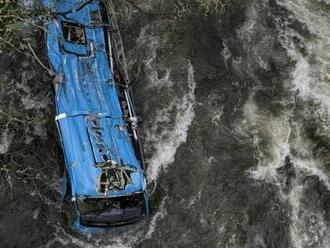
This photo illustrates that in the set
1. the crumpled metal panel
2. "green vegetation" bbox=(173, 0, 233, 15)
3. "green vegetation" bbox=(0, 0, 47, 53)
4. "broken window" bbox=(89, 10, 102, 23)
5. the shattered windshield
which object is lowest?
the shattered windshield

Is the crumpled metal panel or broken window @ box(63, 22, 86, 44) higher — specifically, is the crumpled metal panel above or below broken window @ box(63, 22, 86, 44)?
below

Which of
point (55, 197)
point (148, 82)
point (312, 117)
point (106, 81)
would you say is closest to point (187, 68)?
point (148, 82)

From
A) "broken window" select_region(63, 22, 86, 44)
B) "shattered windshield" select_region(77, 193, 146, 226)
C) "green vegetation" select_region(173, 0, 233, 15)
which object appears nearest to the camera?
"shattered windshield" select_region(77, 193, 146, 226)

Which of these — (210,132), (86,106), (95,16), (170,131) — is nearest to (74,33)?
(95,16)

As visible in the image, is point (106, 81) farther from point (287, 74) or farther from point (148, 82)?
point (287, 74)

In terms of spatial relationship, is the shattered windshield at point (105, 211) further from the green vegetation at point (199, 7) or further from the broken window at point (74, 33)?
the green vegetation at point (199, 7)

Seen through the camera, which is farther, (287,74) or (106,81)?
(287,74)

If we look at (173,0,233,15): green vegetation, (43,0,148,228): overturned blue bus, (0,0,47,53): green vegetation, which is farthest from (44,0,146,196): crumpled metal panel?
(173,0,233,15): green vegetation

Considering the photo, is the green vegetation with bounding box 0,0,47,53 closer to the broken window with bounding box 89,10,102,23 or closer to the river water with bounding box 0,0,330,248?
the broken window with bounding box 89,10,102,23
